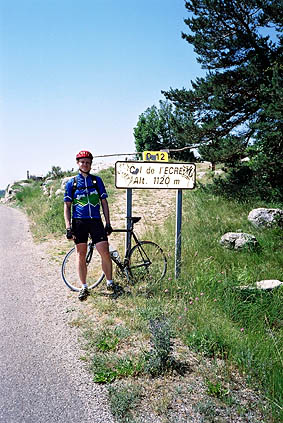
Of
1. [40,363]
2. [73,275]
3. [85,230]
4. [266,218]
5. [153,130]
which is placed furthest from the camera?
[153,130]

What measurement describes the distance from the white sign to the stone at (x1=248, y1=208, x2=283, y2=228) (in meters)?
4.58

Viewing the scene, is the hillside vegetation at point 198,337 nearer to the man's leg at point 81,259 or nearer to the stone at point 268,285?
the stone at point 268,285

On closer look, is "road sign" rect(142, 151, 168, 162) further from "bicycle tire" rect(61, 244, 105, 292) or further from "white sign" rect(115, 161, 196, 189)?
"bicycle tire" rect(61, 244, 105, 292)

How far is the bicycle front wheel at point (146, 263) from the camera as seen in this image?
596 centimetres

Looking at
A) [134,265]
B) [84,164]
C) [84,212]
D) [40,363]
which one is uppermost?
[84,164]

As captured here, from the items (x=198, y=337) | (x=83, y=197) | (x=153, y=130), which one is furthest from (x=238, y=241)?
(x=153, y=130)

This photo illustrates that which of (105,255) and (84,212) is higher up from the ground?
(84,212)

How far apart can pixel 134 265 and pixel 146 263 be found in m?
0.22

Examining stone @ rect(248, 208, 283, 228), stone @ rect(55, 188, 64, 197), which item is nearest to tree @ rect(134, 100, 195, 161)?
stone @ rect(55, 188, 64, 197)

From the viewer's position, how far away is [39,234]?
11328 mm

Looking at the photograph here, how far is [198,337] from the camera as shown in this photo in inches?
156

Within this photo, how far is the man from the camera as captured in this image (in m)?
5.41

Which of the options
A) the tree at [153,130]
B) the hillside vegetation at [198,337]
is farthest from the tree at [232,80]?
the tree at [153,130]

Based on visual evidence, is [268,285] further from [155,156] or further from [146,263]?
[155,156]
